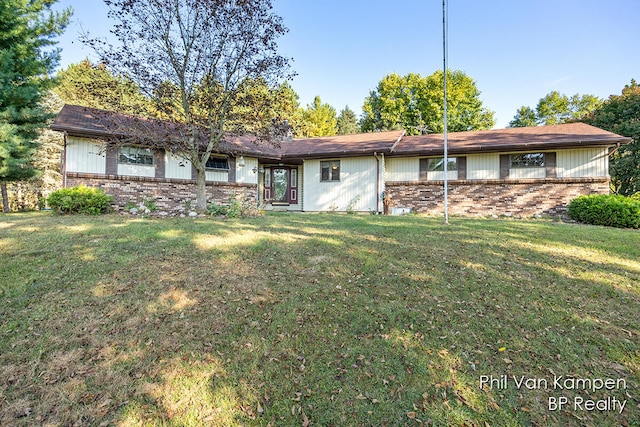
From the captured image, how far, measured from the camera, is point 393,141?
13.9 metres

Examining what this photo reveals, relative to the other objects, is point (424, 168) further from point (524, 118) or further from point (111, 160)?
point (524, 118)

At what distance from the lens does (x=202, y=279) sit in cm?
396

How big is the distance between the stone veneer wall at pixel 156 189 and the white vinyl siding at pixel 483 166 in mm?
10064

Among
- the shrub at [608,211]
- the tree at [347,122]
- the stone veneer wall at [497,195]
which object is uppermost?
the tree at [347,122]

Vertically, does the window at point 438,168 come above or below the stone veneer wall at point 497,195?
above

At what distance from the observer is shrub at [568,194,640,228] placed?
341 inches

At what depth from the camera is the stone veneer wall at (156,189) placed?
10.4 metres

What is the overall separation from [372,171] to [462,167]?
12.5 ft

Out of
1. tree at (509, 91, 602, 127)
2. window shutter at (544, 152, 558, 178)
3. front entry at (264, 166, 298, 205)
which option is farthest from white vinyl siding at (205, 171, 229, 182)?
tree at (509, 91, 602, 127)

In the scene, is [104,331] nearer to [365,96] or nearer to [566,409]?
[566,409]

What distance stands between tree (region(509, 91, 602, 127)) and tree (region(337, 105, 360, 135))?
16.6 metres

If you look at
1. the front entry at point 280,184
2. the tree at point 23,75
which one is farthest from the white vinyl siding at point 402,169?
the tree at point 23,75

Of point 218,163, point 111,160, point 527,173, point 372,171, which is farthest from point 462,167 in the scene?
point 111,160

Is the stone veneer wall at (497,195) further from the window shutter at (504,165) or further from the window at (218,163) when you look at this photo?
the window at (218,163)
